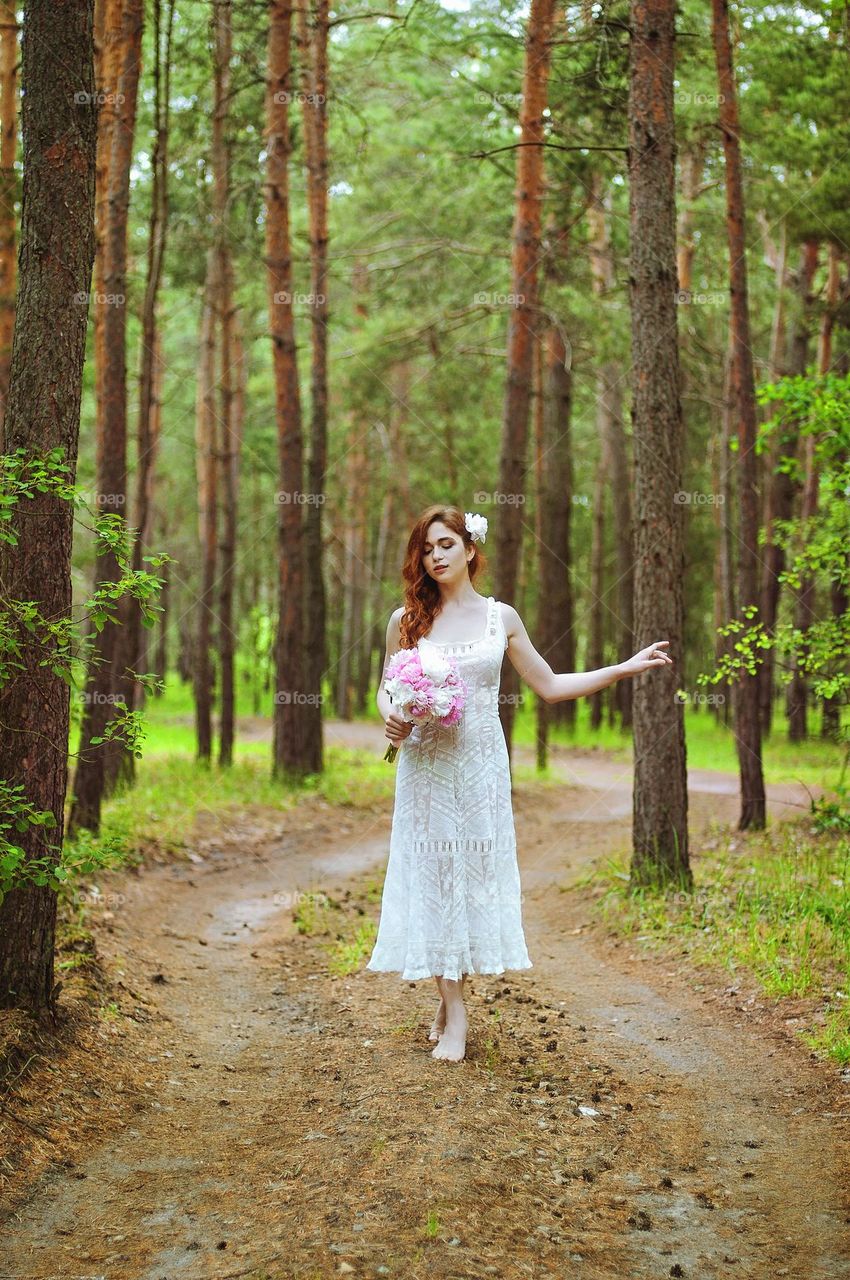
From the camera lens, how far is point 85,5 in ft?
17.4

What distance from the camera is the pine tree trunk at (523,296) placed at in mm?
13016

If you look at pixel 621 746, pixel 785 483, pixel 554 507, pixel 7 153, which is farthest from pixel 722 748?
pixel 7 153

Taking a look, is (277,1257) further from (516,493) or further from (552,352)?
(552,352)

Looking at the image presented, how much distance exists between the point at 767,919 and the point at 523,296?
8.47 m

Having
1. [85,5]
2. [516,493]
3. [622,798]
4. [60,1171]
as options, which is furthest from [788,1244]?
[622,798]

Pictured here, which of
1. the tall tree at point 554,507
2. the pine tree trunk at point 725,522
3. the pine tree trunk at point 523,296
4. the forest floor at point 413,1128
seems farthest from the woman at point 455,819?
the tall tree at point 554,507

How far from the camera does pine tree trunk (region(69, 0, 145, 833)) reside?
1005 centimetres

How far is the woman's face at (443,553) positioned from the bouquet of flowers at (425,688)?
0.45m

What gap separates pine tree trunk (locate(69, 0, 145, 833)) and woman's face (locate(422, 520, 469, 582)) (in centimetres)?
523

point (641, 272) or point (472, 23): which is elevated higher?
point (472, 23)

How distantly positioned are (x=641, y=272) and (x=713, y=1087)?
607 centimetres

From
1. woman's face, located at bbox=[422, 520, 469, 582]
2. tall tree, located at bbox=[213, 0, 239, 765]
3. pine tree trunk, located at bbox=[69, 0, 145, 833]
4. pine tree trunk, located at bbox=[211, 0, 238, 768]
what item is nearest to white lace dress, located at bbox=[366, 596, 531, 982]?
woman's face, located at bbox=[422, 520, 469, 582]

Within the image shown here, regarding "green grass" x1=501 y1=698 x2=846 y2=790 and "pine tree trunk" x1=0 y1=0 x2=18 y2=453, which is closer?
"pine tree trunk" x1=0 y1=0 x2=18 y2=453

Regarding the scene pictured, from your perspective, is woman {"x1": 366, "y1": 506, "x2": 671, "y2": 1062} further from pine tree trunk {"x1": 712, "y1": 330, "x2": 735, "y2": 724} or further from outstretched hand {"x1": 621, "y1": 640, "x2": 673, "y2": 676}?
pine tree trunk {"x1": 712, "y1": 330, "x2": 735, "y2": 724}
